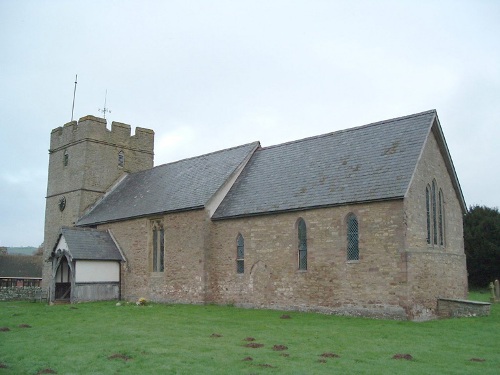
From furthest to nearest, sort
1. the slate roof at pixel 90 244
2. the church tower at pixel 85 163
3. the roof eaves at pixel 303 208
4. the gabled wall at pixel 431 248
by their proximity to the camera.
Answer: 1. the church tower at pixel 85 163
2. the slate roof at pixel 90 244
3. the roof eaves at pixel 303 208
4. the gabled wall at pixel 431 248

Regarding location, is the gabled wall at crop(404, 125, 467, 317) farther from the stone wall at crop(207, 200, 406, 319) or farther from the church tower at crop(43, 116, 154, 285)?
the church tower at crop(43, 116, 154, 285)

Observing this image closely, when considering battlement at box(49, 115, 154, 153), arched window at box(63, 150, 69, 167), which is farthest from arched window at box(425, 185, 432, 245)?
arched window at box(63, 150, 69, 167)

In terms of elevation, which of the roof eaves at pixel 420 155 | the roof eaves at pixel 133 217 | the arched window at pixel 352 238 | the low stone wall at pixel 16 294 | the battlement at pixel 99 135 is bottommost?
the low stone wall at pixel 16 294

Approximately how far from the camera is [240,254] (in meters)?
29.2

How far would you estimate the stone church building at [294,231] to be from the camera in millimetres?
23344

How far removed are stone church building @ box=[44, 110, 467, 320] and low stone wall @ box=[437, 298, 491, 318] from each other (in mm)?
667

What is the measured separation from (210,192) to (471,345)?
17396 millimetres

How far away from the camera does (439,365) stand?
13883 millimetres

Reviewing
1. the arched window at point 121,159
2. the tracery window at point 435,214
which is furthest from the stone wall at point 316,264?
the arched window at point 121,159

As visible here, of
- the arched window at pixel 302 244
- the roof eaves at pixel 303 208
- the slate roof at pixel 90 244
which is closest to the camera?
the roof eaves at pixel 303 208

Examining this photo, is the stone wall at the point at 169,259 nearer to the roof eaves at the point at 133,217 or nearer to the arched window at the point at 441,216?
the roof eaves at the point at 133,217

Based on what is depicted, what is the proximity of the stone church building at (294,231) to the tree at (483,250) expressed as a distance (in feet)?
60.9

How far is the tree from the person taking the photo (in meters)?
45.4

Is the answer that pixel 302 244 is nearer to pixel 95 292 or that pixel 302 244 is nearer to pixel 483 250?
pixel 95 292
